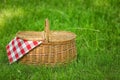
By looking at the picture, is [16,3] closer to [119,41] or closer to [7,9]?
[7,9]

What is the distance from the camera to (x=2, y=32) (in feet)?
19.2

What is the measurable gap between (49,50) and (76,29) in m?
1.60

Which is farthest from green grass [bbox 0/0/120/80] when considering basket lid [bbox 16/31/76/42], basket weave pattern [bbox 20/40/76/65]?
basket lid [bbox 16/31/76/42]

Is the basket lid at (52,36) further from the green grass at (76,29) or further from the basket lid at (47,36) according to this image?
the green grass at (76,29)

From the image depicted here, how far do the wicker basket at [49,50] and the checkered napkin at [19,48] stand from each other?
62mm

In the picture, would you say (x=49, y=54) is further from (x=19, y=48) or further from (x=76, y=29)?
(x=76, y=29)

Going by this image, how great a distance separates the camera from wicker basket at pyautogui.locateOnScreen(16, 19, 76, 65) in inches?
170

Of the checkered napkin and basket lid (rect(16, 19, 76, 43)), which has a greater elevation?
basket lid (rect(16, 19, 76, 43))

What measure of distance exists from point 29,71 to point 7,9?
8.25ft

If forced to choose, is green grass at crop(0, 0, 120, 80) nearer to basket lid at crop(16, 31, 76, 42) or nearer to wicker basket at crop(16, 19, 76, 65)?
wicker basket at crop(16, 19, 76, 65)

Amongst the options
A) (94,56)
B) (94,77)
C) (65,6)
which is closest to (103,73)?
(94,77)

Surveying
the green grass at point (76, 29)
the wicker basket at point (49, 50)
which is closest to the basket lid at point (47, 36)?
the wicker basket at point (49, 50)

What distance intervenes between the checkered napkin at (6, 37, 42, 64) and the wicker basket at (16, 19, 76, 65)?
62mm

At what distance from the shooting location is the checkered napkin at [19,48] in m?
4.30
